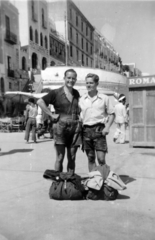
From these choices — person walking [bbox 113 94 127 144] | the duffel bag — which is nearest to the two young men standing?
the duffel bag

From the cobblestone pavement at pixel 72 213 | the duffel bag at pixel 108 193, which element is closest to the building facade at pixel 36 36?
the cobblestone pavement at pixel 72 213

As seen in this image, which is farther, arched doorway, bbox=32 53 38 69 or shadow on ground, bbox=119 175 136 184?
arched doorway, bbox=32 53 38 69

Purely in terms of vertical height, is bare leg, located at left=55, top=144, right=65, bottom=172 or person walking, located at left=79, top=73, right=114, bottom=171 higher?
person walking, located at left=79, top=73, right=114, bottom=171

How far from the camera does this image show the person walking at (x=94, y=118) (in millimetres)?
3771

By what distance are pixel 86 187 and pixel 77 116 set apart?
992mm

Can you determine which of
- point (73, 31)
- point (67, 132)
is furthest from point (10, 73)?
point (67, 132)

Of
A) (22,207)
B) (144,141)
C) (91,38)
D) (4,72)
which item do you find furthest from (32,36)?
(22,207)

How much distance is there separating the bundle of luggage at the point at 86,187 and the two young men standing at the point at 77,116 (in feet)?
1.25

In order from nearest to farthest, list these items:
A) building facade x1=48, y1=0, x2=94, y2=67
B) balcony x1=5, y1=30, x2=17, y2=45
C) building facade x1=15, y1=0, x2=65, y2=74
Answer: balcony x1=5, y1=30, x2=17, y2=45
building facade x1=15, y1=0, x2=65, y2=74
building facade x1=48, y1=0, x2=94, y2=67

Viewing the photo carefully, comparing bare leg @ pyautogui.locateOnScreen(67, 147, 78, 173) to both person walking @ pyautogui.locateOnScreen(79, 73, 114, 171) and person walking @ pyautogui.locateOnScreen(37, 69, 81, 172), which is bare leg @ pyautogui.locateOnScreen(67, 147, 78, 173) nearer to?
person walking @ pyautogui.locateOnScreen(37, 69, 81, 172)

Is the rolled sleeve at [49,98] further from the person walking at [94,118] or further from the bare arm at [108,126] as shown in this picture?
the bare arm at [108,126]

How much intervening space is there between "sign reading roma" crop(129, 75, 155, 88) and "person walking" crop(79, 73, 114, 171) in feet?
14.4

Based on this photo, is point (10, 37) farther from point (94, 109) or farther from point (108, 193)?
point (108, 193)

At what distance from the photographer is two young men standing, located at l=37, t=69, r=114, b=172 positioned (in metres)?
3.74
